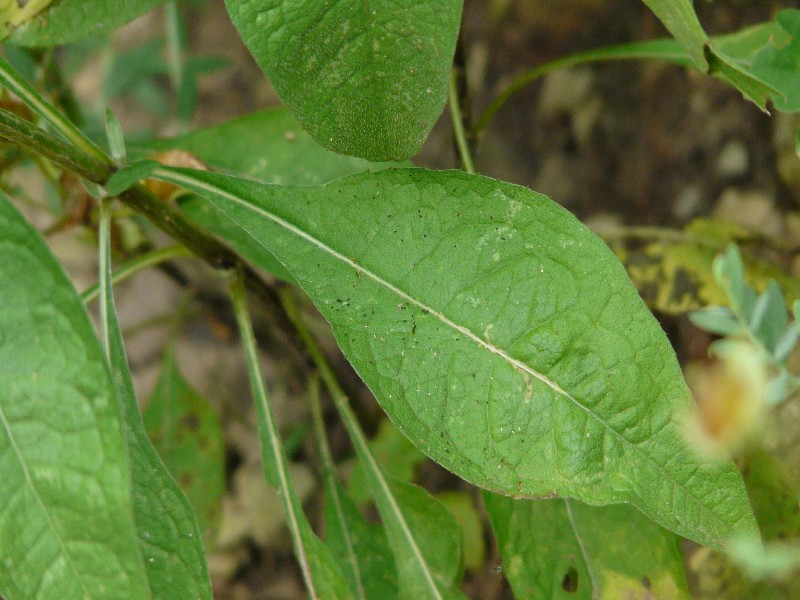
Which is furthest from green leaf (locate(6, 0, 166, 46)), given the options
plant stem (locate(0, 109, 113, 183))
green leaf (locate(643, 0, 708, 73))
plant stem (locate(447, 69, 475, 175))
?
green leaf (locate(643, 0, 708, 73))

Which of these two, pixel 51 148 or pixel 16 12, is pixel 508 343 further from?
pixel 16 12

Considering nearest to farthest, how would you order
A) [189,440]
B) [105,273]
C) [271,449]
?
[105,273] → [271,449] → [189,440]

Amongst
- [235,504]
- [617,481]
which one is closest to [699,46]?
[617,481]

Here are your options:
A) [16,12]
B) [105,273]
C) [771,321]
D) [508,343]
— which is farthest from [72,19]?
[771,321]

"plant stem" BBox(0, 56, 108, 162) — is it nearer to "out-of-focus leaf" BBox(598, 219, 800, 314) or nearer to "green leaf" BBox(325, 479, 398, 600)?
"green leaf" BBox(325, 479, 398, 600)

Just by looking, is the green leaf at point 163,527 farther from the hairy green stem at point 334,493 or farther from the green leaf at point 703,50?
the green leaf at point 703,50

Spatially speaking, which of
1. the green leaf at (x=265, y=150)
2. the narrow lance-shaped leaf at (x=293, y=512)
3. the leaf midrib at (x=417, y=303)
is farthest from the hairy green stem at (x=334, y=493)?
the leaf midrib at (x=417, y=303)
